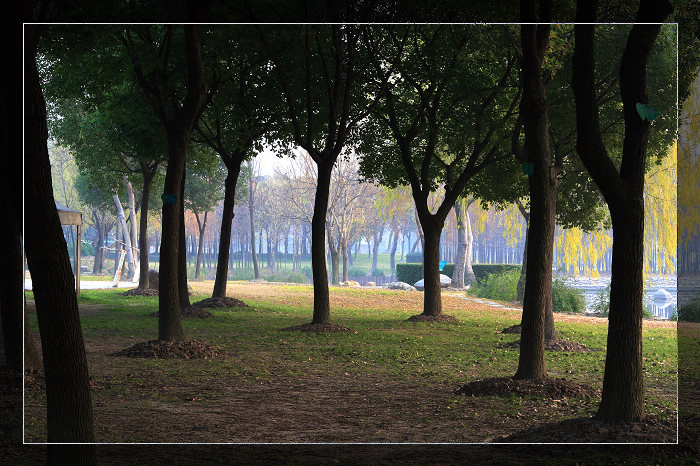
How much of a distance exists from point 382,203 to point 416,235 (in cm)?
92

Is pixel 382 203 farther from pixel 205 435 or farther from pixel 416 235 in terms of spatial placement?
pixel 205 435

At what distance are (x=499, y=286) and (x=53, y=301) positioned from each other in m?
6.19

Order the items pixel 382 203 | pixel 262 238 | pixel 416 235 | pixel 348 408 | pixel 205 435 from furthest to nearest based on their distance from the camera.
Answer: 1. pixel 382 203
2. pixel 416 235
3. pixel 262 238
4. pixel 348 408
5. pixel 205 435

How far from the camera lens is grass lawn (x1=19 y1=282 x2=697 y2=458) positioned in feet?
24.1

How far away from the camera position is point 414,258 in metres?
9.57

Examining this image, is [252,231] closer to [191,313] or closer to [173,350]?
[173,350]

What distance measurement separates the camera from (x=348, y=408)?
7.65 metres

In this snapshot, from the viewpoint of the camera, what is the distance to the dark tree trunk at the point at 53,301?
18.5 feet

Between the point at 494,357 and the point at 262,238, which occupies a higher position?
the point at 262,238

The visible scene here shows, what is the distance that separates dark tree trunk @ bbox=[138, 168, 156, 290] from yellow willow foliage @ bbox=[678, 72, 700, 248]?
649 cm

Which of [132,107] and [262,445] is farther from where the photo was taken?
[132,107]

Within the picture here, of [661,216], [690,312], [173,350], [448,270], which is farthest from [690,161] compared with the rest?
[173,350]

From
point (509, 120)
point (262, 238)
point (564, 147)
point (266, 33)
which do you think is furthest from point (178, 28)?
point (564, 147)

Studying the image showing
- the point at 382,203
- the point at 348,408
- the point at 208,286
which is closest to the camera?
the point at 348,408
